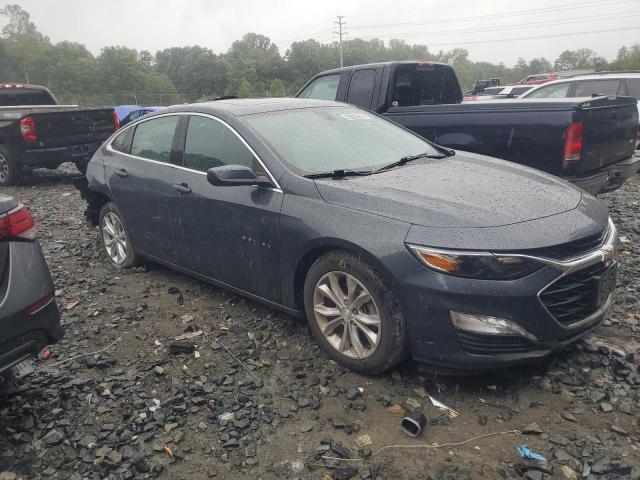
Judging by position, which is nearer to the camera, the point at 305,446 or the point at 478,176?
the point at 305,446

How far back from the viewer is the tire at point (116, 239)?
5230 millimetres

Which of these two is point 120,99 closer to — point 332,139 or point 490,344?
point 332,139

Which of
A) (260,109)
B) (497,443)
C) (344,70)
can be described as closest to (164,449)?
(497,443)

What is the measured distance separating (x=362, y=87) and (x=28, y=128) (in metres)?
6.05

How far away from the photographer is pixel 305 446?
2.74 m

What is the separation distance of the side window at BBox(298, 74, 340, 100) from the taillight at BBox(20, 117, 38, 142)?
195 inches

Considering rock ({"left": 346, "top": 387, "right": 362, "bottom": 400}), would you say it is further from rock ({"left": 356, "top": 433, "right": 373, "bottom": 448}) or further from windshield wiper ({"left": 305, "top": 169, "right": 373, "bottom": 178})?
windshield wiper ({"left": 305, "top": 169, "right": 373, "bottom": 178})

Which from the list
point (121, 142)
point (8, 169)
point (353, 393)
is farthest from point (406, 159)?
point (8, 169)

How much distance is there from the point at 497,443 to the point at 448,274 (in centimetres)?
87

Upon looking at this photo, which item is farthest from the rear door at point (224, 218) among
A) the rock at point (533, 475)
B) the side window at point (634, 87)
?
the side window at point (634, 87)

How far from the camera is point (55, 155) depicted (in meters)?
9.49

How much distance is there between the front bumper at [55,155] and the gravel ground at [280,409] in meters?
6.17

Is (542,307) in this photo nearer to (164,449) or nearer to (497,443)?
(497,443)

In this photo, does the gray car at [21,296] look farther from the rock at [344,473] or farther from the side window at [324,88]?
the side window at [324,88]
